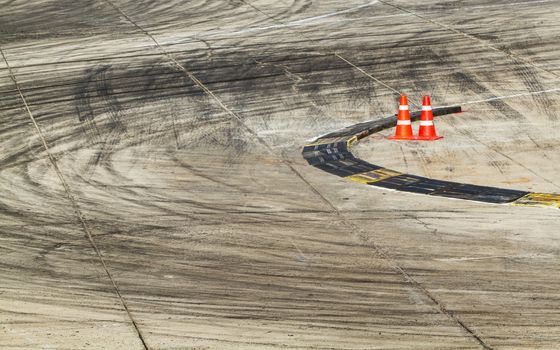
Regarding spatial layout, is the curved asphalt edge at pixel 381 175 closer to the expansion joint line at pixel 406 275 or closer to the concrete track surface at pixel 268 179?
the concrete track surface at pixel 268 179

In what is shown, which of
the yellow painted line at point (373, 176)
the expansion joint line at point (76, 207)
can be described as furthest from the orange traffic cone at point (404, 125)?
the expansion joint line at point (76, 207)

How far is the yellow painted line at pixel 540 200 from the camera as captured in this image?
14.2 meters

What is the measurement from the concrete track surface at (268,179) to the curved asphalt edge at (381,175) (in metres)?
0.28

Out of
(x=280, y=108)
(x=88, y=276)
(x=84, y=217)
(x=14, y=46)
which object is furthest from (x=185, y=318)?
(x=14, y=46)

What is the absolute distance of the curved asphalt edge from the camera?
14.6 m

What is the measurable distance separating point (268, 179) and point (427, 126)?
3.55 m

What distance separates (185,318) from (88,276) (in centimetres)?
178

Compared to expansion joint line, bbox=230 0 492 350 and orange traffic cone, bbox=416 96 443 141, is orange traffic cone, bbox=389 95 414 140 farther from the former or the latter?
expansion joint line, bbox=230 0 492 350

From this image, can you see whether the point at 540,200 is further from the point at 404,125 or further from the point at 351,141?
the point at 351,141

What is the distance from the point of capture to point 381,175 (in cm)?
1611

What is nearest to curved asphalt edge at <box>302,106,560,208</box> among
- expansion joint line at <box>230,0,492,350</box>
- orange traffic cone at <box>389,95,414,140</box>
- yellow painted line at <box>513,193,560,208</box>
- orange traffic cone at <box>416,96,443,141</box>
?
yellow painted line at <box>513,193,560,208</box>

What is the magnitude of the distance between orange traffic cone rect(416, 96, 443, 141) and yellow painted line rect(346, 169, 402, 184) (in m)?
2.22

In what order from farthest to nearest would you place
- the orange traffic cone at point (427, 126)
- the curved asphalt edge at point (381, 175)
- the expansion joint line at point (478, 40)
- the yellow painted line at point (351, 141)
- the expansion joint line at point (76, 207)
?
the expansion joint line at point (478, 40)
the orange traffic cone at point (427, 126)
the yellow painted line at point (351, 141)
the curved asphalt edge at point (381, 175)
the expansion joint line at point (76, 207)

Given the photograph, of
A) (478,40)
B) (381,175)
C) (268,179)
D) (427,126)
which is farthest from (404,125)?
(478,40)
